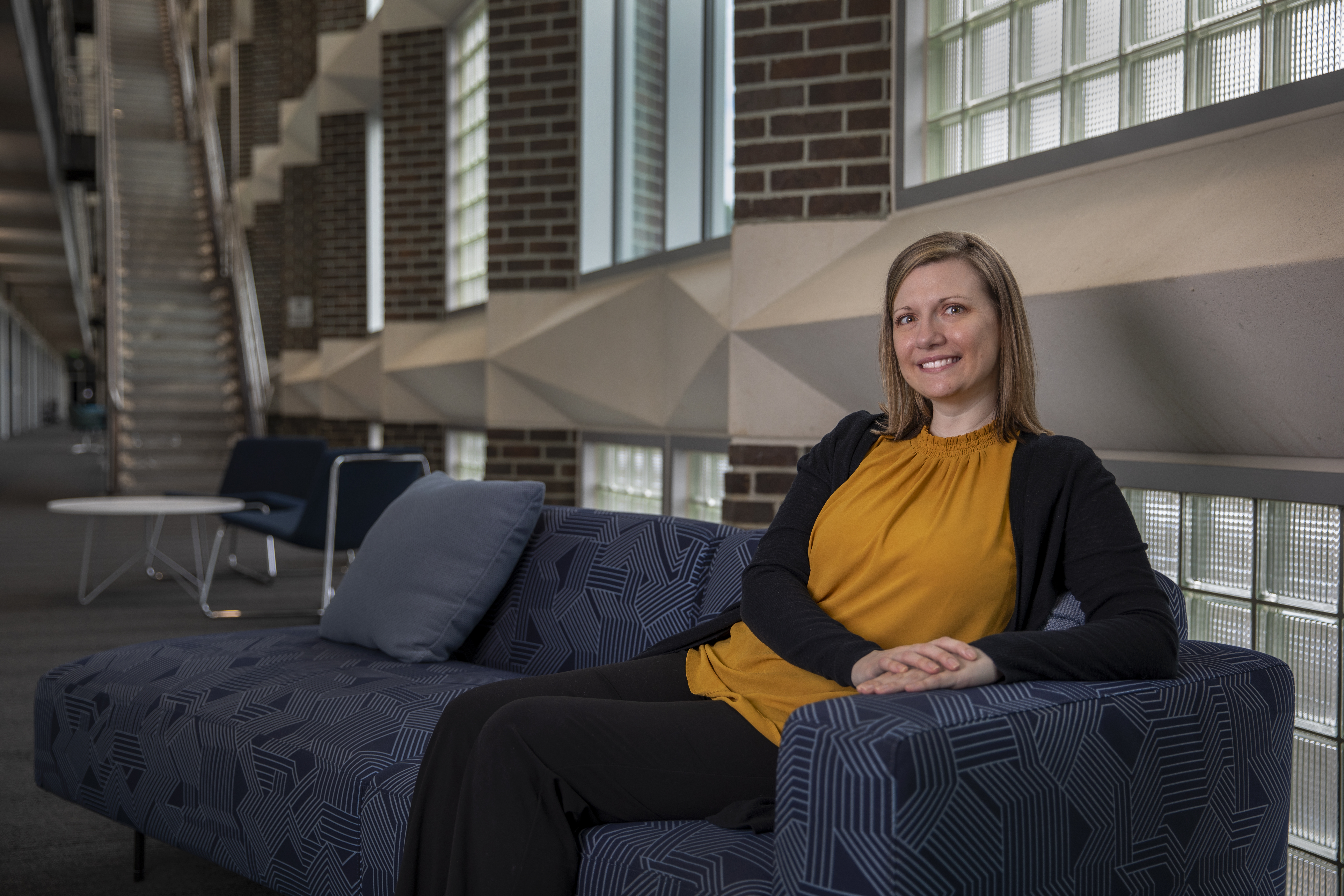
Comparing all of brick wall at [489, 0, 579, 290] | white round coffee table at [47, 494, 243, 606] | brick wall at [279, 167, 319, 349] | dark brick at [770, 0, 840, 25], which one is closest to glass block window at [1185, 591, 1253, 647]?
dark brick at [770, 0, 840, 25]

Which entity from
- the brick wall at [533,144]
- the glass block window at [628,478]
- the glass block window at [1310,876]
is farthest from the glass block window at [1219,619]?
the brick wall at [533,144]

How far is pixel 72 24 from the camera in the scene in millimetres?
18734

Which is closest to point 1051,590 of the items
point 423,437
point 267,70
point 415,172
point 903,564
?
point 903,564

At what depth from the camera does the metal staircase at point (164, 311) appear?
1007 centimetres

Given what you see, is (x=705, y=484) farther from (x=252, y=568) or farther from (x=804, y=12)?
(x=252, y=568)

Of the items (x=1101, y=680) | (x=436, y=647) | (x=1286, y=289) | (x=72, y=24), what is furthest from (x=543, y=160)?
(x=72, y=24)

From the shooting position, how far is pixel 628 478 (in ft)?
18.2

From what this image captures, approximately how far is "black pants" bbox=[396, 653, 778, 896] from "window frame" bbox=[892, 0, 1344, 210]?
1597 millimetres

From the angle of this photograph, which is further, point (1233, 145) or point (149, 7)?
point (149, 7)

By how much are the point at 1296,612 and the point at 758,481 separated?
5.38 ft

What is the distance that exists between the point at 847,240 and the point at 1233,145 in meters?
1.29

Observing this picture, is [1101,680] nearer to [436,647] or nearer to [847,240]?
[436,647]

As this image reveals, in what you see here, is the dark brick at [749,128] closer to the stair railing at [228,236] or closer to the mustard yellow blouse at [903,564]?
the mustard yellow blouse at [903,564]

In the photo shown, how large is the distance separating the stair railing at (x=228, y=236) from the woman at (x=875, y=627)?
9.16 m
